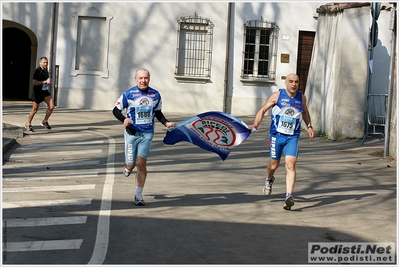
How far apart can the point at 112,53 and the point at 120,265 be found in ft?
70.1

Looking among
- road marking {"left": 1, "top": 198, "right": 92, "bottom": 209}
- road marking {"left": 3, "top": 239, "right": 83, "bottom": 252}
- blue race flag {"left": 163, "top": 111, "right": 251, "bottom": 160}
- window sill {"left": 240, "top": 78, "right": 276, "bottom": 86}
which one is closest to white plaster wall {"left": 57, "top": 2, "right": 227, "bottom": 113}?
window sill {"left": 240, "top": 78, "right": 276, "bottom": 86}

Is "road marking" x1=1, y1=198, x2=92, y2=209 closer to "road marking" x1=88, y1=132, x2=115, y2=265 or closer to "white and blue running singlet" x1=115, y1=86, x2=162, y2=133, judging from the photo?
"road marking" x1=88, y1=132, x2=115, y2=265

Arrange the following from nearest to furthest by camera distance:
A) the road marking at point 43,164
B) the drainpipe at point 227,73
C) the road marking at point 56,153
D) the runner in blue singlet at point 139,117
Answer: the runner in blue singlet at point 139,117 → the road marking at point 43,164 → the road marking at point 56,153 → the drainpipe at point 227,73

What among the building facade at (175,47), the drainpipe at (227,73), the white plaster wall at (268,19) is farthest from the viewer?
the white plaster wall at (268,19)

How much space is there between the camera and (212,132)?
11148 millimetres

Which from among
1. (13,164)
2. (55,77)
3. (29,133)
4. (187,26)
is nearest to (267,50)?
(187,26)

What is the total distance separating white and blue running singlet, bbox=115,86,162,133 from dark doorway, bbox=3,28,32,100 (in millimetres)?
20357

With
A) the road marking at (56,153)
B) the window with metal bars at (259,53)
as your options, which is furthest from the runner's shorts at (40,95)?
the window with metal bars at (259,53)

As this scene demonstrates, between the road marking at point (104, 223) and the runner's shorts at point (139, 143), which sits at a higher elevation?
the runner's shorts at point (139, 143)

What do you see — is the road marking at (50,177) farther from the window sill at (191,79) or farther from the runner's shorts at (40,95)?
the window sill at (191,79)

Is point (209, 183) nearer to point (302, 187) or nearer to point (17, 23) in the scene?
point (302, 187)

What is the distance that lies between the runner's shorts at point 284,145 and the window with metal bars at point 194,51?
57.3ft

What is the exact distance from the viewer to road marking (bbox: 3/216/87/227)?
8625mm

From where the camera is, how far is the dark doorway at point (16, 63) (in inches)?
1165
